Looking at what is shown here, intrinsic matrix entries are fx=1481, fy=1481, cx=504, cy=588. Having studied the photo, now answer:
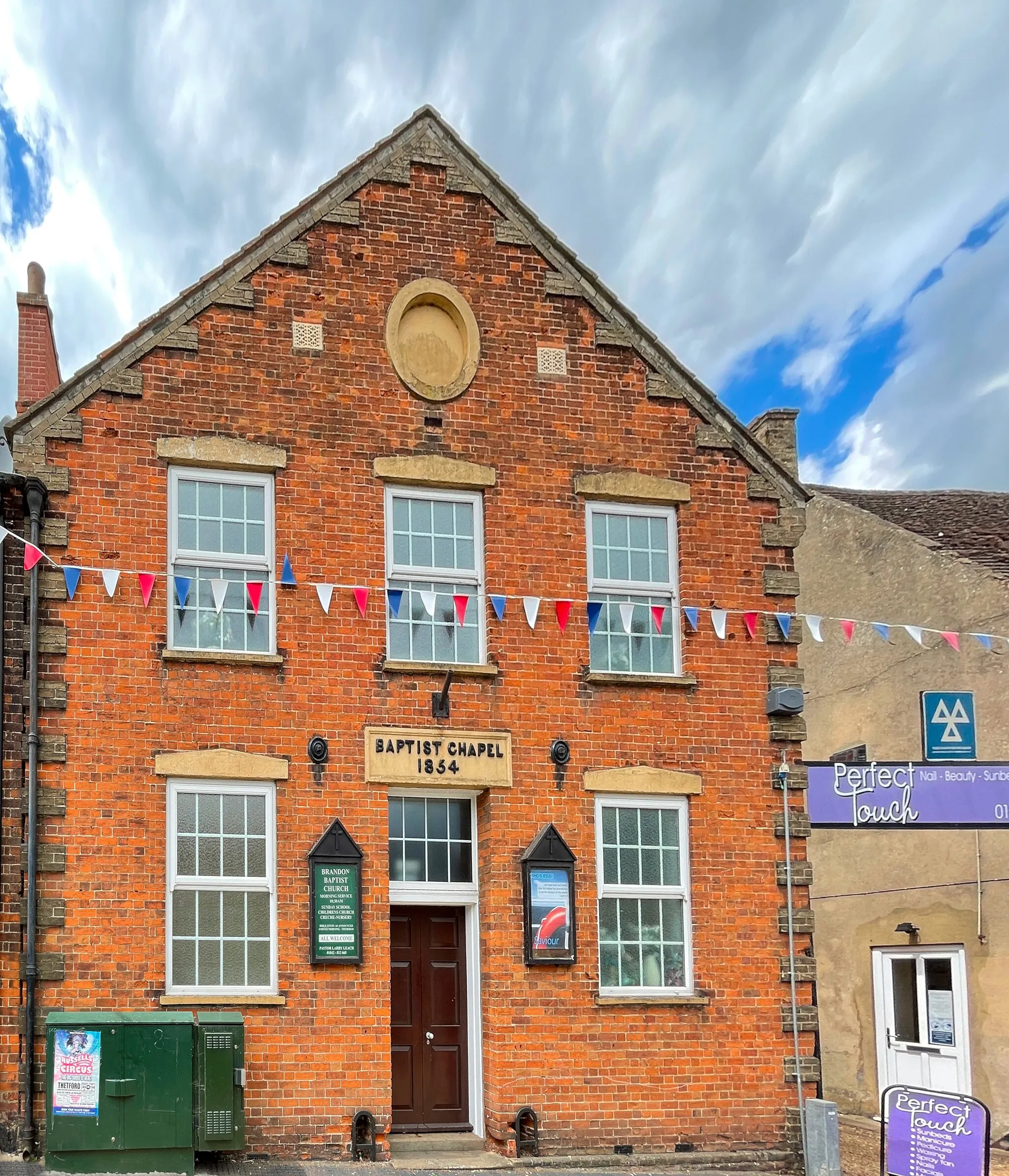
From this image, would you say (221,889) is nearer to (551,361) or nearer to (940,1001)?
(551,361)

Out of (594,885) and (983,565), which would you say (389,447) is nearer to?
(594,885)

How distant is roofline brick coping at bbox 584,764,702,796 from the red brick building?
4 centimetres

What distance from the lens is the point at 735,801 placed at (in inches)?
587

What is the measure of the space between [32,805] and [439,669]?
3.89 metres

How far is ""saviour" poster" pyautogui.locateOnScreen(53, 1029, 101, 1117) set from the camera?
1175 centimetres

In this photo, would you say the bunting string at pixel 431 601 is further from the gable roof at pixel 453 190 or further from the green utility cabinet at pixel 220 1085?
the green utility cabinet at pixel 220 1085

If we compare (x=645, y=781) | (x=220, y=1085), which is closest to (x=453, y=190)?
(x=645, y=781)

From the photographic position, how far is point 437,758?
14.1 meters

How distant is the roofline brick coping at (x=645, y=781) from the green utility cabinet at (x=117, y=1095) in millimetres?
4590

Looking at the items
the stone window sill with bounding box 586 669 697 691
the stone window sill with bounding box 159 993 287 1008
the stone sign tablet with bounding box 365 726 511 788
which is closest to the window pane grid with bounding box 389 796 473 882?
the stone sign tablet with bounding box 365 726 511 788

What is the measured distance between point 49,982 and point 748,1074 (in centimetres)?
663

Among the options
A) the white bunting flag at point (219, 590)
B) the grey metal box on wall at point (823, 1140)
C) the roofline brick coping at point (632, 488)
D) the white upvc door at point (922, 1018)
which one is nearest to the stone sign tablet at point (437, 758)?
the white bunting flag at point (219, 590)

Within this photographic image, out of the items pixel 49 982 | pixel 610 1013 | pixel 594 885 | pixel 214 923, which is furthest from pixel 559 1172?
pixel 49 982

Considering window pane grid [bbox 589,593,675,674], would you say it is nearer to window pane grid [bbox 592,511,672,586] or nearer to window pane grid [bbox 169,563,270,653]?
window pane grid [bbox 592,511,672,586]
